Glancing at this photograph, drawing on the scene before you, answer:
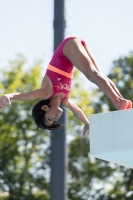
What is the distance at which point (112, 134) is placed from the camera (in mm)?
7398

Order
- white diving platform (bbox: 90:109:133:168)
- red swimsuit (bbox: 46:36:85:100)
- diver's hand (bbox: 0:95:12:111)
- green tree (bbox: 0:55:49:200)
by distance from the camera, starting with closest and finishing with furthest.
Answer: white diving platform (bbox: 90:109:133:168) < diver's hand (bbox: 0:95:12:111) < red swimsuit (bbox: 46:36:85:100) < green tree (bbox: 0:55:49:200)

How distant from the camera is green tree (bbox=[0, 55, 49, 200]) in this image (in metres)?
24.5

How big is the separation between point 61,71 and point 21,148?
17.0 metres

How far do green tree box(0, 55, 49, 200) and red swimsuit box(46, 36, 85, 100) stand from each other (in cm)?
1606

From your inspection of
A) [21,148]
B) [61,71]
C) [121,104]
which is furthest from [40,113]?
[21,148]

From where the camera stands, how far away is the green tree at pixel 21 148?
2447cm

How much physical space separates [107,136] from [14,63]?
1865 cm

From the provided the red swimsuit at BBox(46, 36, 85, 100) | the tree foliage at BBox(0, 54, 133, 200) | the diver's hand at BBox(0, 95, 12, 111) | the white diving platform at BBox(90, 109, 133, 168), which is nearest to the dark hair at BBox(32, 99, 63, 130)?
the red swimsuit at BBox(46, 36, 85, 100)

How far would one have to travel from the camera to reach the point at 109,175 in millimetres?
25531

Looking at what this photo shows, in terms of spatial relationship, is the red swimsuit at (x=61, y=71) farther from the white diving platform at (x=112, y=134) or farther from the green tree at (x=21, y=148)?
the green tree at (x=21, y=148)

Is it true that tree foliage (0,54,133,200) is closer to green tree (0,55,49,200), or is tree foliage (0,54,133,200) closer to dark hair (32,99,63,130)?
green tree (0,55,49,200)

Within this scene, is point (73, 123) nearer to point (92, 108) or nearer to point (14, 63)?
point (92, 108)

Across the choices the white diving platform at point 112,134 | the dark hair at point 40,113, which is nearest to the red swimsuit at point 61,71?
the dark hair at point 40,113

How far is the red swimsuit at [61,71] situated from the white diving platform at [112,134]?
90 cm
